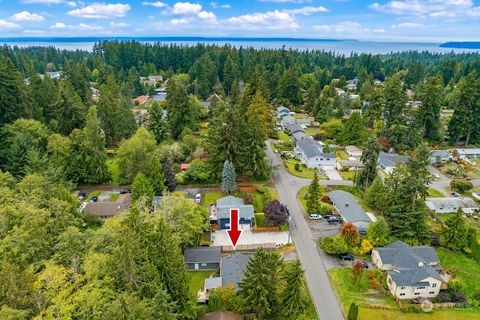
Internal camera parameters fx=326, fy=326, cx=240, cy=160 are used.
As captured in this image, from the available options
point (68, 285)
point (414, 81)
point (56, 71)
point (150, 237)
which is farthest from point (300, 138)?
point (56, 71)

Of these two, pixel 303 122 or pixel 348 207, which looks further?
pixel 303 122

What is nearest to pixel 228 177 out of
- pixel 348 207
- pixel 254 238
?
pixel 254 238

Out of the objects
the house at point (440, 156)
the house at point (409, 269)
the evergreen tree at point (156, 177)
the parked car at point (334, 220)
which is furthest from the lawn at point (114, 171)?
the house at point (440, 156)

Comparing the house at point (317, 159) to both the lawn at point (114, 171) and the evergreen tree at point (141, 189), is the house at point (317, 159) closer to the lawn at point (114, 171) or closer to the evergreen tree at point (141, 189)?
the evergreen tree at point (141, 189)

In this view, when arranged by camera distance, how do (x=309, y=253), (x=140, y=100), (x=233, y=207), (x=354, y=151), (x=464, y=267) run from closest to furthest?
(x=464, y=267)
(x=309, y=253)
(x=233, y=207)
(x=354, y=151)
(x=140, y=100)

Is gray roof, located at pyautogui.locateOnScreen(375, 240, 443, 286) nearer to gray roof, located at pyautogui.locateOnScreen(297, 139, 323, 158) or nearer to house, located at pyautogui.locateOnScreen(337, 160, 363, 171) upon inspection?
house, located at pyautogui.locateOnScreen(337, 160, 363, 171)

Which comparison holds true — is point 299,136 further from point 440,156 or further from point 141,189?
point 141,189

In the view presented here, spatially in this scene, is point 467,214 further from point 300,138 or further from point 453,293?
point 300,138

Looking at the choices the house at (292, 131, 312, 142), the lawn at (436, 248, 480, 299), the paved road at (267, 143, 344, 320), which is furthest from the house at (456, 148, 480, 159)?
the lawn at (436, 248, 480, 299)
